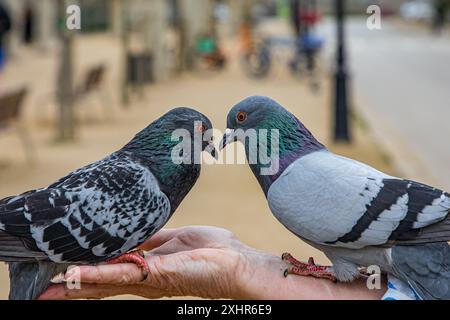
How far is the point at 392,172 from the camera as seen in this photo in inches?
412

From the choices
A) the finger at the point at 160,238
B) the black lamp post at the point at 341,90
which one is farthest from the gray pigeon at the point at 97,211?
the black lamp post at the point at 341,90

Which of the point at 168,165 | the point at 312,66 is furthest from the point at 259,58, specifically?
the point at 168,165

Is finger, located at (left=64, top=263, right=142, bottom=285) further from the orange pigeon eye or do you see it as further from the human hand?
the orange pigeon eye

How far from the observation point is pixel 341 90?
41.7 ft

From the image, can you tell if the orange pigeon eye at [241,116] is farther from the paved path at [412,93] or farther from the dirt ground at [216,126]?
the paved path at [412,93]

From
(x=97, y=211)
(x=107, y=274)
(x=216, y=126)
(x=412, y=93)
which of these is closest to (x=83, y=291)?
(x=107, y=274)

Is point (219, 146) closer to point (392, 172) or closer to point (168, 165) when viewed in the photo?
point (168, 165)

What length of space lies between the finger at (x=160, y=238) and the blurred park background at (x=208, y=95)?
43.3 inches

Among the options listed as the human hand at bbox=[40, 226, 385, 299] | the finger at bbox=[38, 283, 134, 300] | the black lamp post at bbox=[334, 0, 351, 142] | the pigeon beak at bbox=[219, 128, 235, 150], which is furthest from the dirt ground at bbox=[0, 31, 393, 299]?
the pigeon beak at bbox=[219, 128, 235, 150]

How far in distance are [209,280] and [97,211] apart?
0.46 metres

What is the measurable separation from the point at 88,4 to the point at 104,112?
22.2m

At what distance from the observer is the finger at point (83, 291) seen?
2422 millimetres

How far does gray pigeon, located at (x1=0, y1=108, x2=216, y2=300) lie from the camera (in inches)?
92.5

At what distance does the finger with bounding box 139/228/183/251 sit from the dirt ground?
2.76 metres
